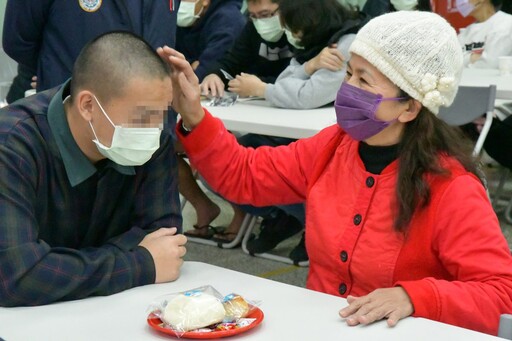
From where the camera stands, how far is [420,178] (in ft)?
6.20

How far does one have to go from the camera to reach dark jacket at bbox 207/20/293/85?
14.4 ft

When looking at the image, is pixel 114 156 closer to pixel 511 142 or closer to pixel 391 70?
pixel 391 70

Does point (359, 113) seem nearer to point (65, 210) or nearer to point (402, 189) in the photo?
point (402, 189)

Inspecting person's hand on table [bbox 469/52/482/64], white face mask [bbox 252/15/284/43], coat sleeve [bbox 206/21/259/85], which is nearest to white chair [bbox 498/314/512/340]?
white face mask [bbox 252/15/284/43]

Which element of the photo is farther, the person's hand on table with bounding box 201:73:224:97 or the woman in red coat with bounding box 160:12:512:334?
the person's hand on table with bounding box 201:73:224:97

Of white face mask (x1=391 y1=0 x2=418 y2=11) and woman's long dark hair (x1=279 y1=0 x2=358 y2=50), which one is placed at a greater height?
woman's long dark hair (x1=279 y1=0 x2=358 y2=50)

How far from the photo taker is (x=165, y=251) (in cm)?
189

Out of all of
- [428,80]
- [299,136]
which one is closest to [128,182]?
[428,80]

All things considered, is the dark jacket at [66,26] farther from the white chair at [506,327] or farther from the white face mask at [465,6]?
the white face mask at [465,6]

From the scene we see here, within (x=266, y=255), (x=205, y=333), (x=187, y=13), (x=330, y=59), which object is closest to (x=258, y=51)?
(x=187, y=13)

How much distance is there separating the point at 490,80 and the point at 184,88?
2.64 m

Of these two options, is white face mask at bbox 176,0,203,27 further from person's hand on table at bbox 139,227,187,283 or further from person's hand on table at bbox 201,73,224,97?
person's hand on table at bbox 139,227,187,283

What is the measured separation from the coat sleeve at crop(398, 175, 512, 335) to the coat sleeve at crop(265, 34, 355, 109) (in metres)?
1.80

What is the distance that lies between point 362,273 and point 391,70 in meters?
0.49
